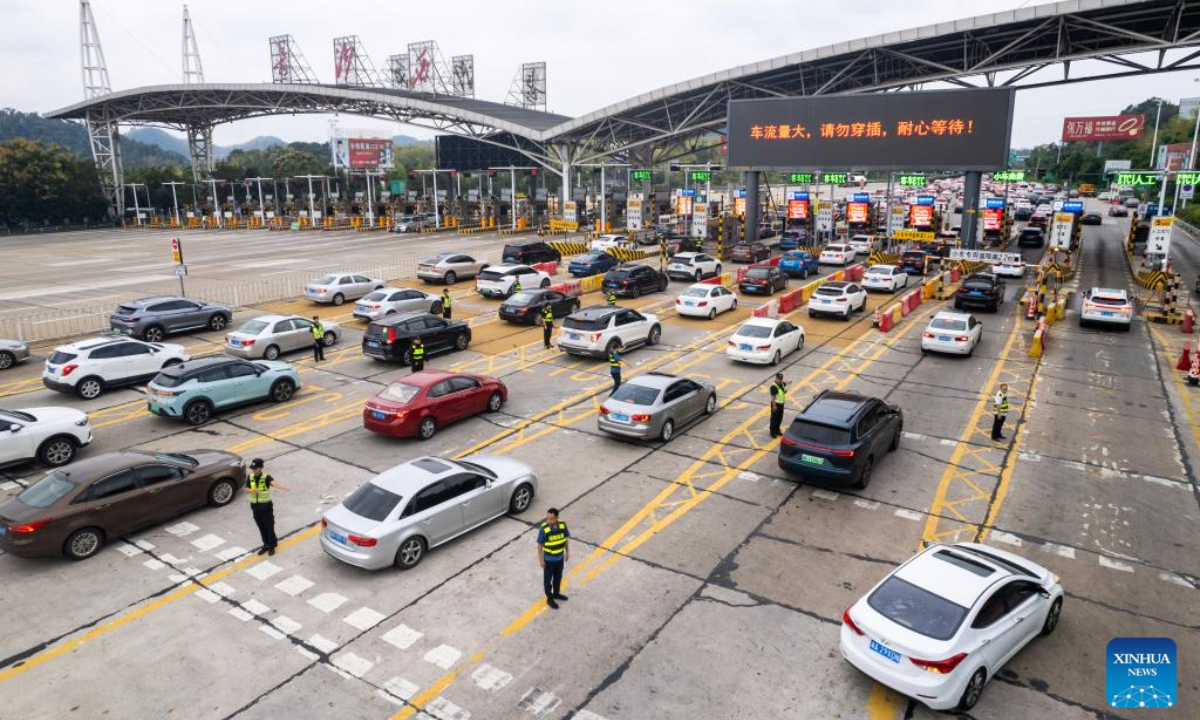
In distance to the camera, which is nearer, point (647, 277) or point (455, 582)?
point (455, 582)

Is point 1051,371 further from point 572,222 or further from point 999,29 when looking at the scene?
point 572,222

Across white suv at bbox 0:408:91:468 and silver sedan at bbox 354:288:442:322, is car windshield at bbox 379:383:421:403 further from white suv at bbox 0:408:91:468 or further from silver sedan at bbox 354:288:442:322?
silver sedan at bbox 354:288:442:322

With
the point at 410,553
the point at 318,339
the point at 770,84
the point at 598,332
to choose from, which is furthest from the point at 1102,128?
the point at 410,553

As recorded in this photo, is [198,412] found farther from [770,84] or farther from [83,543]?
[770,84]

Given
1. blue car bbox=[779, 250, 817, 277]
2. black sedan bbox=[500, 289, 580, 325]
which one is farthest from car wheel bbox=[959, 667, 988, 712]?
blue car bbox=[779, 250, 817, 277]

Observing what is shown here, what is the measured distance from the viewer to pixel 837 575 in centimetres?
1077

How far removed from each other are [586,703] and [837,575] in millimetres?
4575

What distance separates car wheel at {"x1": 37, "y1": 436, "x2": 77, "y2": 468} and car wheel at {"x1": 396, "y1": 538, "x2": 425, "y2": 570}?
29.5ft

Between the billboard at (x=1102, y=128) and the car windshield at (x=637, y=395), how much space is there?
346 feet

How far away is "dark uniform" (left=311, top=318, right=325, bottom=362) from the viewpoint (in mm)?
22703

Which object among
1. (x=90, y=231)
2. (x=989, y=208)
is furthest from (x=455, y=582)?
(x=90, y=231)

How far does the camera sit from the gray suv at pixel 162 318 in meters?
24.9

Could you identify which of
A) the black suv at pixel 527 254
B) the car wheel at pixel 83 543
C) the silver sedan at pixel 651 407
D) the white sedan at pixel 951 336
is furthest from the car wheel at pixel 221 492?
the black suv at pixel 527 254

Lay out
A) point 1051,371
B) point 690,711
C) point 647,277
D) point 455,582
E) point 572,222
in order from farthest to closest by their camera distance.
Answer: point 572,222, point 647,277, point 1051,371, point 455,582, point 690,711
